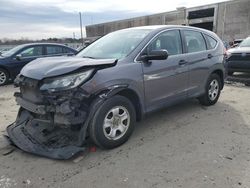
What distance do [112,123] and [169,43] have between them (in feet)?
6.17

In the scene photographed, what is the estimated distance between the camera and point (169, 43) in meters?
4.64

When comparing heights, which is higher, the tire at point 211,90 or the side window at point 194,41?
the side window at point 194,41

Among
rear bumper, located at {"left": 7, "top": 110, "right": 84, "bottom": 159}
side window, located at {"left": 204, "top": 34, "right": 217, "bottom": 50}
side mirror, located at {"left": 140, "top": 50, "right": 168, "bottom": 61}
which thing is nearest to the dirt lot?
rear bumper, located at {"left": 7, "top": 110, "right": 84, "bottom": 159}

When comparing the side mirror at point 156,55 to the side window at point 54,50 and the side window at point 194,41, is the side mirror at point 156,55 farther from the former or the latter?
the side window at point 54,50

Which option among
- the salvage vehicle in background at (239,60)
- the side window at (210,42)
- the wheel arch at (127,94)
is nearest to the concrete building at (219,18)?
the salvage vehicle in background at (239,60)

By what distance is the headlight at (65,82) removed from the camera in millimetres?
3292

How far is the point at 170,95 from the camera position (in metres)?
4.59

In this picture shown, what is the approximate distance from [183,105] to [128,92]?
2.45 meters

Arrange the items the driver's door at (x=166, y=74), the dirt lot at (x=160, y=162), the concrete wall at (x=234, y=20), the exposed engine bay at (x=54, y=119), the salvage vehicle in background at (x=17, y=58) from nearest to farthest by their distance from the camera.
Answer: the dirt lot at (x=160, y=162) < the exposed engine bay at (x=54, y=119) < the driver's door at (x=166, y=74) < the salvage vehicle in background at (x=17, y=58) < the concrete wall at (x=234, y=20)

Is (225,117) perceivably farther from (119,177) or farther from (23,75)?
(23,75)

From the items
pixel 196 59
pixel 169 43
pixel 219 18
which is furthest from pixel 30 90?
pixel 219 18

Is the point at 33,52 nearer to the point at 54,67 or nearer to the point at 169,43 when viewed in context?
the point at 169,43

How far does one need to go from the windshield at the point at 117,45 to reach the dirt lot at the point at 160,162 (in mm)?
Result: 1369

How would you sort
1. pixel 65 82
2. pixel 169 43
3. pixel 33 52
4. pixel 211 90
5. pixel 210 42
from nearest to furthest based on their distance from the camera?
pixel 65 82 → pixel 169 43 → pixel 210 42 → pixel 211 90 → pixel 33 52
